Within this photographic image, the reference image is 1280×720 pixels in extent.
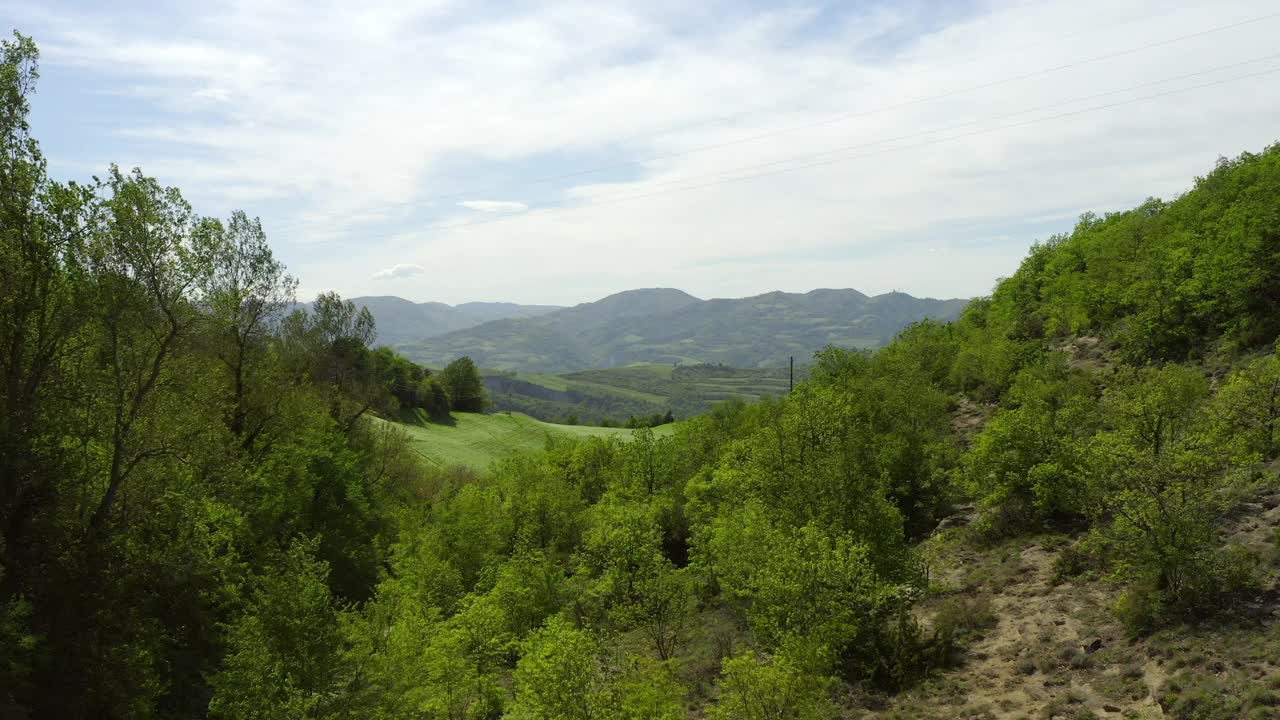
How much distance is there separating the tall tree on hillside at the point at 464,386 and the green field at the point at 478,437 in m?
6.10

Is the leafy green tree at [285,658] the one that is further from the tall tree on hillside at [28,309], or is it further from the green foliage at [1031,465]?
the green foliage at [1031,465]

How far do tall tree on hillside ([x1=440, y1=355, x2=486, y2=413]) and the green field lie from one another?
6095mm

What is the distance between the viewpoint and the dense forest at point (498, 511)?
22109 mm

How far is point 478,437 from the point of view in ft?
359

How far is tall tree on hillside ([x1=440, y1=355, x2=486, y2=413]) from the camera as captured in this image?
13029 centimetres

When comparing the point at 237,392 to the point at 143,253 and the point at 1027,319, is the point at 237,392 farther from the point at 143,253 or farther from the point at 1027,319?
the point at 1027,319

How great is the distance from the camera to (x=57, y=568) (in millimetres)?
22391

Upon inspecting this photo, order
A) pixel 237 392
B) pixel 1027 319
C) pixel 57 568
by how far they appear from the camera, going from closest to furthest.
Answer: pixel 57 568 < pixel 237 392 < pixel 1027 319

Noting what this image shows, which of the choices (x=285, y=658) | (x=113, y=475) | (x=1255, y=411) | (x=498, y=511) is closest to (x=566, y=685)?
(x=285, y=658)

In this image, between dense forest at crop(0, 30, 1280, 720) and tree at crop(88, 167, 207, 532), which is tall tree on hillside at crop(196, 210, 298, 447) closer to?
dense forest at crop(0, 30, 1280, 720)

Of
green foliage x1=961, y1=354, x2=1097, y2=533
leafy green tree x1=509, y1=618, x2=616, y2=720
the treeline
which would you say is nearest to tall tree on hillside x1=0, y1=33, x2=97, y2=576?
the treeline

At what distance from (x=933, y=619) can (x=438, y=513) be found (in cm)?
4295

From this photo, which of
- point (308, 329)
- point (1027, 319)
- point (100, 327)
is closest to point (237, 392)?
point (308, 329)

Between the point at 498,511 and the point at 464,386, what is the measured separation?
7874 cm
